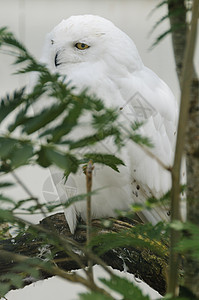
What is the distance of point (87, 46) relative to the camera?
186cm

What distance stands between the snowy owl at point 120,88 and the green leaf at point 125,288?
49.6 inches

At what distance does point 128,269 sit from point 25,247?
325mm

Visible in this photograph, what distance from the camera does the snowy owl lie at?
1769mm

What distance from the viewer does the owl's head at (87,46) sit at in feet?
5.98

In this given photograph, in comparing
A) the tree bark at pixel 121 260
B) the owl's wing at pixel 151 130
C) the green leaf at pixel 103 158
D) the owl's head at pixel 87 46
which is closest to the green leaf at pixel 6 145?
the green leaf at pixel 103 158

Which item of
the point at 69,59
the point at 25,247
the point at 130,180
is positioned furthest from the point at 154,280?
the point at 69,59

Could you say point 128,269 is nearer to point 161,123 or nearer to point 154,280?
point 154,280

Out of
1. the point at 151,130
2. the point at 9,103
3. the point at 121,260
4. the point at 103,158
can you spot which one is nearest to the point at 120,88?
the point at 151,130

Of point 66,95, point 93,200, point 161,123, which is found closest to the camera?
point 66,95

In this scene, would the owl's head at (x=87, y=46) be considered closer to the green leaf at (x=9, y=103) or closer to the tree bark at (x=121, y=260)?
the tree bark at (x=121, y=260)

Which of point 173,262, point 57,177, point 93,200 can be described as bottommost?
point 93,200

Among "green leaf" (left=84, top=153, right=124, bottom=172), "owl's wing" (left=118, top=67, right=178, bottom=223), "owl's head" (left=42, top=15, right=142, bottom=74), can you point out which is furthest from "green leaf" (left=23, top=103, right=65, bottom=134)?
"owl's head" (left=42, top=15, right=142, bottom=74)

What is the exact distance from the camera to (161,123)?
181 cm

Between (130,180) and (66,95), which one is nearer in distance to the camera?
(66,95)
